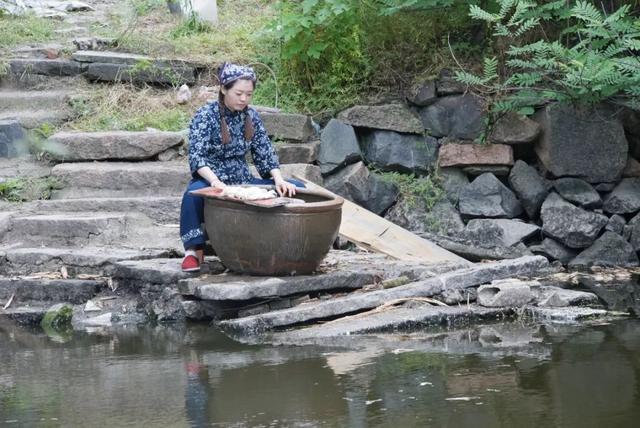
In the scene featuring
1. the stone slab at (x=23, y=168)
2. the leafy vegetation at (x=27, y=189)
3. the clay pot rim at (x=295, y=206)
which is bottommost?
the leafy vegetation at (x=27, y=189)

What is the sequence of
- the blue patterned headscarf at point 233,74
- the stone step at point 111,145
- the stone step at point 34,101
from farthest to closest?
the stone step at point 34,101, the stone step at point 111,145, the blue patterned headscarf at point 233,74

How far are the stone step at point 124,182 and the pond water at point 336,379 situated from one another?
91.3 inches

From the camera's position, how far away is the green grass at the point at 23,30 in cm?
1038

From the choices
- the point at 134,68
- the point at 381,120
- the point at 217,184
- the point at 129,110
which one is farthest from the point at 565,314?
the point at 134,68

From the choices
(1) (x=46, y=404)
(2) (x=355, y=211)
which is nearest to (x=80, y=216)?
(2) (x=355, y=211)

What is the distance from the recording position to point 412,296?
20.7 feet

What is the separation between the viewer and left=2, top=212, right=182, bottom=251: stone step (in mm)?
7508

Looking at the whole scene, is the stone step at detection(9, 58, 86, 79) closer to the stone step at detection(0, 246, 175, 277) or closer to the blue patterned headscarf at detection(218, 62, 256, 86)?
the stone step at detection(0, 246, 175, 277)

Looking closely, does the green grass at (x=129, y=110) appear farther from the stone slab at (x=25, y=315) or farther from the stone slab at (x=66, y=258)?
the stone slab at (x=25, y=315)

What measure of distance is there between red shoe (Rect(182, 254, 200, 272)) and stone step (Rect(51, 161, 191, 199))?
182cm

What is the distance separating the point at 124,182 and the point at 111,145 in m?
0.44

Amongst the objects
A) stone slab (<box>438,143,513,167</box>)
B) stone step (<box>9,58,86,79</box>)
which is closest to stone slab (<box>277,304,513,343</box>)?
stone slab (<box>438,143,513,167</box>)

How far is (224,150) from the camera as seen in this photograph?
267 inches

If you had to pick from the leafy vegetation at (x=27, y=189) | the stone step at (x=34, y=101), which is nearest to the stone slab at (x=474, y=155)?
the leafy vegetation at (x=27, y=189)
